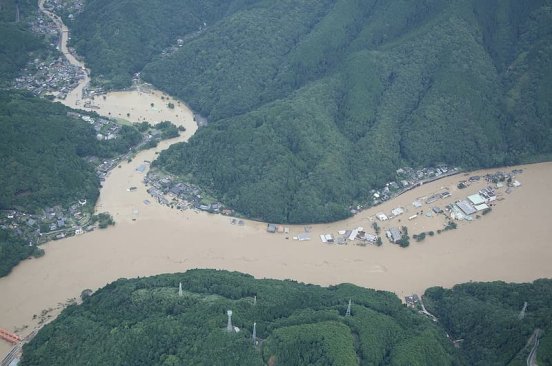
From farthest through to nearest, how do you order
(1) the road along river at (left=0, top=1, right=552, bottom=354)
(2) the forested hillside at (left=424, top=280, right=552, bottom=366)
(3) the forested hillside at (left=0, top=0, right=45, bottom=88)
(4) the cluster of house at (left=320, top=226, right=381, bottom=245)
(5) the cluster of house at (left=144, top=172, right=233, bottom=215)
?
1. (3) the forested hillside at (left=0, top=0, right=45, bottom=88)
2. (5) the cluster of house at (left=144, top=172, right=233, bottom=215)
3. (4) the cluster of house at (left=320, top=226, right=381, bottom=245)
4. (1) the road along river at (left=0, top=1, right=552, bottom=354)
5. (2) the forested hillside at (left=424, top=280, right=552, bottom=366)

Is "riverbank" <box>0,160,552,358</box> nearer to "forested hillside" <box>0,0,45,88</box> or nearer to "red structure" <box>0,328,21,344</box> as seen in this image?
"red structure" <box>0,328,21,344</box>

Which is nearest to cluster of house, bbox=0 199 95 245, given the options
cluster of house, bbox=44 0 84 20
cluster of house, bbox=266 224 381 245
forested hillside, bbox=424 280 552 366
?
cluster of house, bbox=266 224 381 245

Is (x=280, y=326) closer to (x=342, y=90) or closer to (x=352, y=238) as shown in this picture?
(x=352, y=238)

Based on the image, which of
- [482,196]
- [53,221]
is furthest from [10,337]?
[482,196]

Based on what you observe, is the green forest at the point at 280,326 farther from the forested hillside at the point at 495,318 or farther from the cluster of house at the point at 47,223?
the cluster of house at the point at 47,223

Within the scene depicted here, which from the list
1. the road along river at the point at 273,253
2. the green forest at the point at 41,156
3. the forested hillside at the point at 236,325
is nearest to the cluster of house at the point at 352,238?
the road along river at the point at 273,253

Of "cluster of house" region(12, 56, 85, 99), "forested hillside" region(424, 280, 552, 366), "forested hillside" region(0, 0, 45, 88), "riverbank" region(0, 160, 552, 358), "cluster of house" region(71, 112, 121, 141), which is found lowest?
"forested hillside" region(424, 280, 552, 366)
